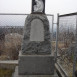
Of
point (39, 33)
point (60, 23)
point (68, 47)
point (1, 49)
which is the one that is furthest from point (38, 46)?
point (1, 49)

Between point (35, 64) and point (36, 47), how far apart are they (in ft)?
1.40

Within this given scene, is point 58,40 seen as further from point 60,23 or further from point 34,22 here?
point 34,22

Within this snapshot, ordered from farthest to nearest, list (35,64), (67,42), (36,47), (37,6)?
(67,42) < (37,6) < (36,47) < (35,64)

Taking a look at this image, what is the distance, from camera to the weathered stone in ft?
20.0

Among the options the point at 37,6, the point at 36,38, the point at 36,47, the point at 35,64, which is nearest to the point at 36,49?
the point at 36,47

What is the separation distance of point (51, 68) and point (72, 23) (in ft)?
3.97

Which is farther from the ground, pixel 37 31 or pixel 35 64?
pixel 37 31

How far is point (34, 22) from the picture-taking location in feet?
20.1

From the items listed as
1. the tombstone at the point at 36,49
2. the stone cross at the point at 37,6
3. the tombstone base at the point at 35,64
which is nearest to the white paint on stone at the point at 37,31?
the tombstone at the point at 36,49

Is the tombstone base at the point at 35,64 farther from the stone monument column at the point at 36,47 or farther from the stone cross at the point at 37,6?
the stone cross at the point at 37,6

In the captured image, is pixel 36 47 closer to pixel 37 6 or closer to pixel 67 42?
pixel 67 42

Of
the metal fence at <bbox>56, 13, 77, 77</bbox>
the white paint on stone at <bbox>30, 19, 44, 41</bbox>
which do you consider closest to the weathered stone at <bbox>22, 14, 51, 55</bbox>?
the white paint on stone at <bbox>30, 19, 44, 41</bbox>

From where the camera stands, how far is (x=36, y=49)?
6082mm

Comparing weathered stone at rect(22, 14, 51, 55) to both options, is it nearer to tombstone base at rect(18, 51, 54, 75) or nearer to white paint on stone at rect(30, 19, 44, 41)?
white paint on stone at rect(30, 19, 44, 41)
